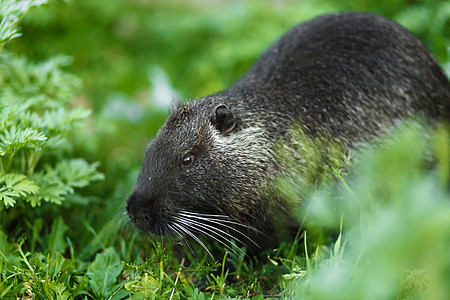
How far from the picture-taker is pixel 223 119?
10.4 feet

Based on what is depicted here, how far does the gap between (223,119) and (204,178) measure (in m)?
0.44

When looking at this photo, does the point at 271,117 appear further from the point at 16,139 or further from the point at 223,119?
the point at 16,139

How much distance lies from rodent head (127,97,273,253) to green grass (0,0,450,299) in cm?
19

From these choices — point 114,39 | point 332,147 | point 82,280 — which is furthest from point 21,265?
point 114,39

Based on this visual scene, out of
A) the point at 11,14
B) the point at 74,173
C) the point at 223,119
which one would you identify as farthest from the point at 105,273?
the point at 11,14

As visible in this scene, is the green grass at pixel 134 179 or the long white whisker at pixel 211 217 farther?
the long white whisker at pixel 211 217

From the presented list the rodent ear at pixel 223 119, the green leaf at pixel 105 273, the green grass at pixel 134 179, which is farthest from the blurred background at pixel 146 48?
the rodent ear at pixel 223 119

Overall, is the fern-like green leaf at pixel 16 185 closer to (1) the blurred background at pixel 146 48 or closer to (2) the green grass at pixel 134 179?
(2) the green grass at pixel 134 179

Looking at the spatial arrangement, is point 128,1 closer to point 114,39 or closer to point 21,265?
point 114,39

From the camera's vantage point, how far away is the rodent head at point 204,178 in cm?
284

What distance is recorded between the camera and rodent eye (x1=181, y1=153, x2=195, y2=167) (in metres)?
2.99

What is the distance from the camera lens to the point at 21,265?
9.46 ft

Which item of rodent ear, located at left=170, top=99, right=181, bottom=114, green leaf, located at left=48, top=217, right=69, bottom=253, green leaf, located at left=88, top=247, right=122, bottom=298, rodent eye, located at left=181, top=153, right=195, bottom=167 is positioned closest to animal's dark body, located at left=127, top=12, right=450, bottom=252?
rodent eye, located at left=181, top=153, right=195, bottom=167

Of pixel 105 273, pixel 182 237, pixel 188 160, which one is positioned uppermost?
pixel 188 160
